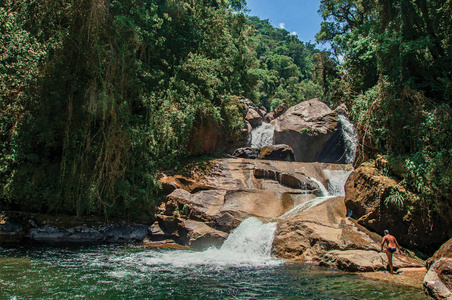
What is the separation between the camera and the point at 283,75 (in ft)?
223

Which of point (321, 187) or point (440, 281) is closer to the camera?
point (440, 281)

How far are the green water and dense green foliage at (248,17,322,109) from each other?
25.0m

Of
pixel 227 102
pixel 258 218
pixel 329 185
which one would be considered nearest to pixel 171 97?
pixel 227 102

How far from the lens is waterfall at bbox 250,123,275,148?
2588 cm

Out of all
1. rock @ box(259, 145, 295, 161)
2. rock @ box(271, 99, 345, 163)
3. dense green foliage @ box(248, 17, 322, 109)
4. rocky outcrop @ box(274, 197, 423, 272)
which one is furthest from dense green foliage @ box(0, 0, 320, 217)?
dense green foliage @ box(248, 17, 322, 109)

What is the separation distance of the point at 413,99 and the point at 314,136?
13.0 metres

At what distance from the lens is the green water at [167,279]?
5.68 m

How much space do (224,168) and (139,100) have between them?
5373 millimetres

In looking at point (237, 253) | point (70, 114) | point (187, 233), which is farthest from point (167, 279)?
point (70, 114)

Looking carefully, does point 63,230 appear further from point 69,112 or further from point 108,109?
point 108,109

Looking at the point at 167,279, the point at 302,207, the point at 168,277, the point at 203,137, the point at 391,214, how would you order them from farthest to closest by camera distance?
the point at 203,137, the point at 302,207, the point at 391,214, the point at 168,277, the point at 167,279

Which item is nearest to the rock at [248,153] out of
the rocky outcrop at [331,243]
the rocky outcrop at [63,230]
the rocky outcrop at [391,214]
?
the rocky outcrop at [331,243]

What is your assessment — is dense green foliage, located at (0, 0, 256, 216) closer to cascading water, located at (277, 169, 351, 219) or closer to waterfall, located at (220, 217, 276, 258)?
waterfall, located at (220, 217, 276, 258)

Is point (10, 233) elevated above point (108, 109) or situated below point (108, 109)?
below
